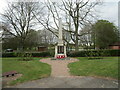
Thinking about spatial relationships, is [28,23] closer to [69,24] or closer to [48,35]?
[69,24]

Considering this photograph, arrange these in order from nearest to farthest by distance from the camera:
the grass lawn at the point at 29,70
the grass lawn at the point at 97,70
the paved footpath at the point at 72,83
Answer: the paved footpath at the point at 72,83
the grass lawn at the point at 29,70
the grass lawn at the point at 97,70

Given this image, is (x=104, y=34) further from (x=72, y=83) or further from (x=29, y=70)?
(x=72, y=83)

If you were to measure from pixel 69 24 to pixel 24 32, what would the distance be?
1036cm

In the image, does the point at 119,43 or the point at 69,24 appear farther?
the point at 119,43

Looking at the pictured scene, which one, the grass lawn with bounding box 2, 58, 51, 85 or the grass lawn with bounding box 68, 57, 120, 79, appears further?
the grass lawn with bounding box 68, 57, 120, 79

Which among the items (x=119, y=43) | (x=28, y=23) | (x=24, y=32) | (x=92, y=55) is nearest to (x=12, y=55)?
(x=24, y=32)

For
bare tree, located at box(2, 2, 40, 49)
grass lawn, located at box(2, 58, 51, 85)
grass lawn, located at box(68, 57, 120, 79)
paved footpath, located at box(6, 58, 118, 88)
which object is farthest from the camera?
bare tree, located at box(2, 2, 40, 49)

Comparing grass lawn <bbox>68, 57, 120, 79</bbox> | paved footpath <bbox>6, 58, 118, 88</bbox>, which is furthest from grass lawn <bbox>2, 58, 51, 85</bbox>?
grass lawn <bbox>68, 57, 120, 79</bbox>

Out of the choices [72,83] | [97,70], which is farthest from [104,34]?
[72,83]

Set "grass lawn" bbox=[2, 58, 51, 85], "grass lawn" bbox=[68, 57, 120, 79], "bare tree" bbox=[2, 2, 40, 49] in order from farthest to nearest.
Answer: "bare tree" bbox=[2, 2, 40, 49]
"grass lawn" bbox=[68, 57, 120, 79]
"grass lawn" bbox=[2, 58, 51, 85]

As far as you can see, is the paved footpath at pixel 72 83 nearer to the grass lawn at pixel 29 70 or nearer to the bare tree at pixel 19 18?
the grass lawn at pixel 29 70

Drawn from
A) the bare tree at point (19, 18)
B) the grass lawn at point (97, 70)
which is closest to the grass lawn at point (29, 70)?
the grass lawn at point (97, 70)

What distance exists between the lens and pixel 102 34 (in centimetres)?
2291

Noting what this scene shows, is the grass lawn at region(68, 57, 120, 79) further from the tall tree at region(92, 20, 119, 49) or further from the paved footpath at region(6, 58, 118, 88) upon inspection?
the tall tree at region(92, 20, 119, 49)
